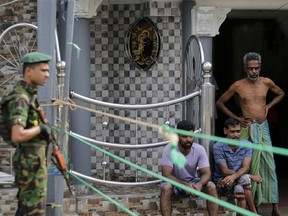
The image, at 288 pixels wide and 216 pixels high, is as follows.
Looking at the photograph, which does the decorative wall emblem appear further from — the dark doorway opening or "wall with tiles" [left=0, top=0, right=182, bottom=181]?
the dark doorway opening

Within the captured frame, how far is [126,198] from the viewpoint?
9.54m

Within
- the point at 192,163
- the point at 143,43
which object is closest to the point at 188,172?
the point at 192,163

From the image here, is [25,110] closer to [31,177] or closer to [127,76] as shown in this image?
[31,177]

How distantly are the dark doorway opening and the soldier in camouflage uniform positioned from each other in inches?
306

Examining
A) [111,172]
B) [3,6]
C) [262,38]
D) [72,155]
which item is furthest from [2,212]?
[262,38]

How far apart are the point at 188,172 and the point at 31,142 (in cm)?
283

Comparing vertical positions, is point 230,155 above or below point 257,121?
below

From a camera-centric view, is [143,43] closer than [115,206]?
No

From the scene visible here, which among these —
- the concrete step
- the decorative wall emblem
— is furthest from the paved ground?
the decorative wall emblem

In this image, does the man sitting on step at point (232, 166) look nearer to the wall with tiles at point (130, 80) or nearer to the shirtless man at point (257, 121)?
the shirtless man at point (257, 121)

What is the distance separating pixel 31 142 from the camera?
6.80 meters

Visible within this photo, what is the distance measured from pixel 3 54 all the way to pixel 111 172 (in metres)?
2.11

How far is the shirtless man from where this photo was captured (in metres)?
9.80

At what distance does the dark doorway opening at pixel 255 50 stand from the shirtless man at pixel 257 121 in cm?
430
